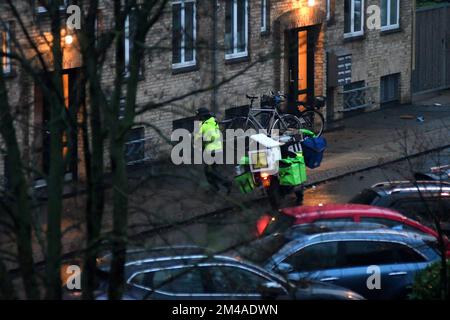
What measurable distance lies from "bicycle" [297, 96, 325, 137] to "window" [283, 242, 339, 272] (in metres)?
12.5

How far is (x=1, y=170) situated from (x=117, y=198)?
10796 mm

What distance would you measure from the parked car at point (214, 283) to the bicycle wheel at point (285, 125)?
38.7 ft

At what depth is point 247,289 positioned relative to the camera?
11.3 metres

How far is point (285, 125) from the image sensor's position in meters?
25.5

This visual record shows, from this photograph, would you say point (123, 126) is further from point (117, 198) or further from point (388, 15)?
point (388, 15)

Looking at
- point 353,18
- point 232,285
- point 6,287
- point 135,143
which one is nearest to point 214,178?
point 135,143

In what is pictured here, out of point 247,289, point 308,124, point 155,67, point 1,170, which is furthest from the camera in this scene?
point 308,124

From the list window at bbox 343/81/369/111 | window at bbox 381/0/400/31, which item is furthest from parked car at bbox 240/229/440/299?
window at bbox 381/0/400/31

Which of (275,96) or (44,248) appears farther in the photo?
(275,96)

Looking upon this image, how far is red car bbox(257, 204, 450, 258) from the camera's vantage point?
15070 millimetres
